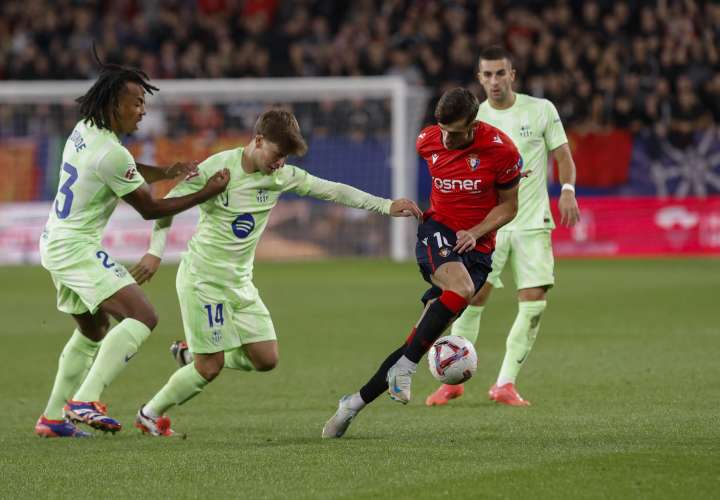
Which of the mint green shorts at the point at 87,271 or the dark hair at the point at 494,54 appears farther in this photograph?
the dark hair at the point at 494,54

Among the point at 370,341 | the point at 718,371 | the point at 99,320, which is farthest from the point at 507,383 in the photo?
the point at 370,341

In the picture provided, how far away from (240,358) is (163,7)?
1973cm

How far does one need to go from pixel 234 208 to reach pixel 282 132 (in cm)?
53

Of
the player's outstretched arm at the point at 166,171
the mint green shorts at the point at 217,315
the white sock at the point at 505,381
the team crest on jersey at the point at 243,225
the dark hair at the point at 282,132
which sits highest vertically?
the dark hair at the point at 282,132

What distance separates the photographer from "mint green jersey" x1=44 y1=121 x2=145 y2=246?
295 inches

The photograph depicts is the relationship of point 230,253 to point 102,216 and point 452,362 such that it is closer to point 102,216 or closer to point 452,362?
point 102,216

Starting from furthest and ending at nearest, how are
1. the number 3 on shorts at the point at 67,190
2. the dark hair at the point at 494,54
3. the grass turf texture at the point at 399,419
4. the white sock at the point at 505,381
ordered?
1. the dark hair at the point at 494,54
2. the white sock at the point at 505,381
3. the number 3 on shorts at the point at 67,190
4. the grass turf texture at the point at 399,419

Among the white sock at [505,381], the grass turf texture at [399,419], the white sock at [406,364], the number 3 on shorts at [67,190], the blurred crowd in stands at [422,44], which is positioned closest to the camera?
the grass turf texture at [399,419]

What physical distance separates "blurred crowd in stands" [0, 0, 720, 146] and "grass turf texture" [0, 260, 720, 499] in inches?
252

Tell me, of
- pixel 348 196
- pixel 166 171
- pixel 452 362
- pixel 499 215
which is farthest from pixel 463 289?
pixel 166 171

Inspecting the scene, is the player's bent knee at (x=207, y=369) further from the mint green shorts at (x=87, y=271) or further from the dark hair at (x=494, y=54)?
the dark hair at (x=494, y=54)

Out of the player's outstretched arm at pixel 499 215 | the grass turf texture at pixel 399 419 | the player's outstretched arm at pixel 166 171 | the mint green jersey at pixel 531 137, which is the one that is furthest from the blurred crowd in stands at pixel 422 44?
the player's outstretched arm at pixel 499 215

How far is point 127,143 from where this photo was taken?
21656 millimetres

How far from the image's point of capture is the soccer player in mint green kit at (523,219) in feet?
30.5
